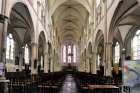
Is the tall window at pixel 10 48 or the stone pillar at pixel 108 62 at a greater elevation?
the tall window at pixel 10 48

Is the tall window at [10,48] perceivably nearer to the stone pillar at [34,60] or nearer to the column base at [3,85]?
the stone pillar at [34,60]

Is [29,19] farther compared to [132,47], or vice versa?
[132,47]

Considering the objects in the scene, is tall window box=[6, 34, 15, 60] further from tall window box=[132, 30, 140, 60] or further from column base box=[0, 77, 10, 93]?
column base box=[0, 77, 10, 93]

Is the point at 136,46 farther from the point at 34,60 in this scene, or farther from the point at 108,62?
the point at 34,60

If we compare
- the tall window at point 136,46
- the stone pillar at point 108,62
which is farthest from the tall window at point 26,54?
the stone pillar at point 108,62

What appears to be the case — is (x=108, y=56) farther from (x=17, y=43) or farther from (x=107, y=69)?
(x=17, y=43)

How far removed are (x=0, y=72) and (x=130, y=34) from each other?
22.2m

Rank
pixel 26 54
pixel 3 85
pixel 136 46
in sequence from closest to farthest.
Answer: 1. pixel 3 85
2. pixel 136 46
3. pixel 26 54

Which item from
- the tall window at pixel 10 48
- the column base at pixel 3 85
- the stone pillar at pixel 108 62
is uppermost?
the tall window at pixel 10 48

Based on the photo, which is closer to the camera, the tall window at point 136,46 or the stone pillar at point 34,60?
the stone pillar at point 34,60

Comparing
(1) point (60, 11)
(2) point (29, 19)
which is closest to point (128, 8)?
(2) point (29, 19)

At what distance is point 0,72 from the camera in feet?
40.2

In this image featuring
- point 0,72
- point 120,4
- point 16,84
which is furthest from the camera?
point 120,4

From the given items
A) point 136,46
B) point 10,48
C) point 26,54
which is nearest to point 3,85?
point 10,48
